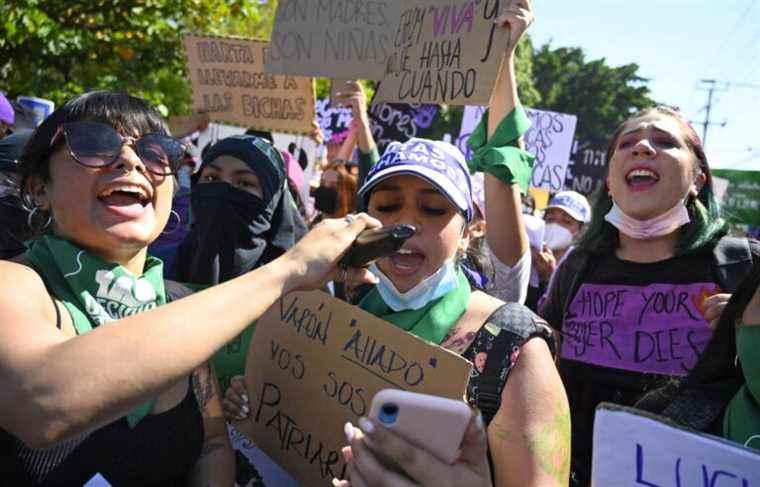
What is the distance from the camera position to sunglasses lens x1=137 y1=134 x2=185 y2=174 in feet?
5.93

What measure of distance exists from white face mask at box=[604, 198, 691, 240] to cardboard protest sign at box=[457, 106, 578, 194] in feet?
13.2

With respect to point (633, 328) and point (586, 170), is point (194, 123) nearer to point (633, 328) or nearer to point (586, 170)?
point (633, 328)

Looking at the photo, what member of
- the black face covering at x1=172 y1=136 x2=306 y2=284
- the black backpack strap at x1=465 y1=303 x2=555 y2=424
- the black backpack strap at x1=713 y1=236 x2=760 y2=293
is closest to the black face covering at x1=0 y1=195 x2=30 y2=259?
the black face covering at x1=172 y1=136 x2=306 y2=284

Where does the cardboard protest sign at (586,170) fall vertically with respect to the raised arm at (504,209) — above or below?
below

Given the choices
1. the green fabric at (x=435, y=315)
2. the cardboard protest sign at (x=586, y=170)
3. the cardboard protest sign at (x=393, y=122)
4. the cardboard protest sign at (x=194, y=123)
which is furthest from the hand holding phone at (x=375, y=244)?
the cardboard protest sign at (x=586, y=170)

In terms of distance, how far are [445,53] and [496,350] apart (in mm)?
1860

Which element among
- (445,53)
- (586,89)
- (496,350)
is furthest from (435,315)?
(586,89)

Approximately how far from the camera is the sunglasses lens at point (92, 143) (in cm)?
169

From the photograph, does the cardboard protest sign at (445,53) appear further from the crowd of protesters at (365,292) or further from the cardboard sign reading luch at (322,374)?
the cardboard sign reading luch at (322,374)

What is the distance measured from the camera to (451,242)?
6.61ft

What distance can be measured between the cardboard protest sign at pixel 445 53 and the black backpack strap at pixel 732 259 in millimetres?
1054

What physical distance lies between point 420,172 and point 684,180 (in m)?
1.42

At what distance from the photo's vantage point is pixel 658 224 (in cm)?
282

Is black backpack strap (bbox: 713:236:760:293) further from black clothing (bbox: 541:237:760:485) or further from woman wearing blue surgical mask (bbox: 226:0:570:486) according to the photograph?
woman wearing blue surgical mask (bbox: 226:0:570:486)
